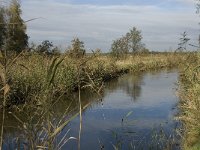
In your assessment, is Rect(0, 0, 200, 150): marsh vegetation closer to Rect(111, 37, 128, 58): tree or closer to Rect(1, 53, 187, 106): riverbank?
Rect(1, 53, 187, 106): riverbank

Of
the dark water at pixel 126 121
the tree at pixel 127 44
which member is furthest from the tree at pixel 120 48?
the dark water at pixel 126 121

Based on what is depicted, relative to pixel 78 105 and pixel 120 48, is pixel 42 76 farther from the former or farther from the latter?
A: pixel 120 48

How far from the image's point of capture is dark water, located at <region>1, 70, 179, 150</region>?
7.88 m

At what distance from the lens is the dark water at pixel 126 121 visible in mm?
7883

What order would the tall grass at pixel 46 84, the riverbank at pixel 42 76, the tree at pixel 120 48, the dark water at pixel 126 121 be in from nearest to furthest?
the tall grass at pixel 46 84
the dark water at pixel 126 121
the riverbank at pixel 42 76
the tree at pixel 120 48

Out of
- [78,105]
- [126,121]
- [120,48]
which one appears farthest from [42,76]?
[120,48]

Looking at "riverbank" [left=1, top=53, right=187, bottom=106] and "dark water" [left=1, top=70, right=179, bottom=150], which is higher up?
"riverbank" [left=1, top=53, right=187, bottom=106]

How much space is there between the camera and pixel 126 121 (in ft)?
30.9

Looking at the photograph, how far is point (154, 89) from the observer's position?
1962cm

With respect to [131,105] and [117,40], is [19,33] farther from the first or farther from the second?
[131,105]

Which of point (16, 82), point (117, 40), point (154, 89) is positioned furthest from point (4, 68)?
point (117, 40)

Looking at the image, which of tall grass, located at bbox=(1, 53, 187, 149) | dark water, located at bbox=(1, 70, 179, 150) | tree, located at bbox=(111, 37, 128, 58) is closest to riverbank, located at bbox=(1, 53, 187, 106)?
tall grass, located at bbox=(1, 53, 187, 149)

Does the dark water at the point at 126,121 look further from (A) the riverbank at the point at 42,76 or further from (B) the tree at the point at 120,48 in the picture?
(B) the tree at the point at 120,48

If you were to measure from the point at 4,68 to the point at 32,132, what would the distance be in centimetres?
67
